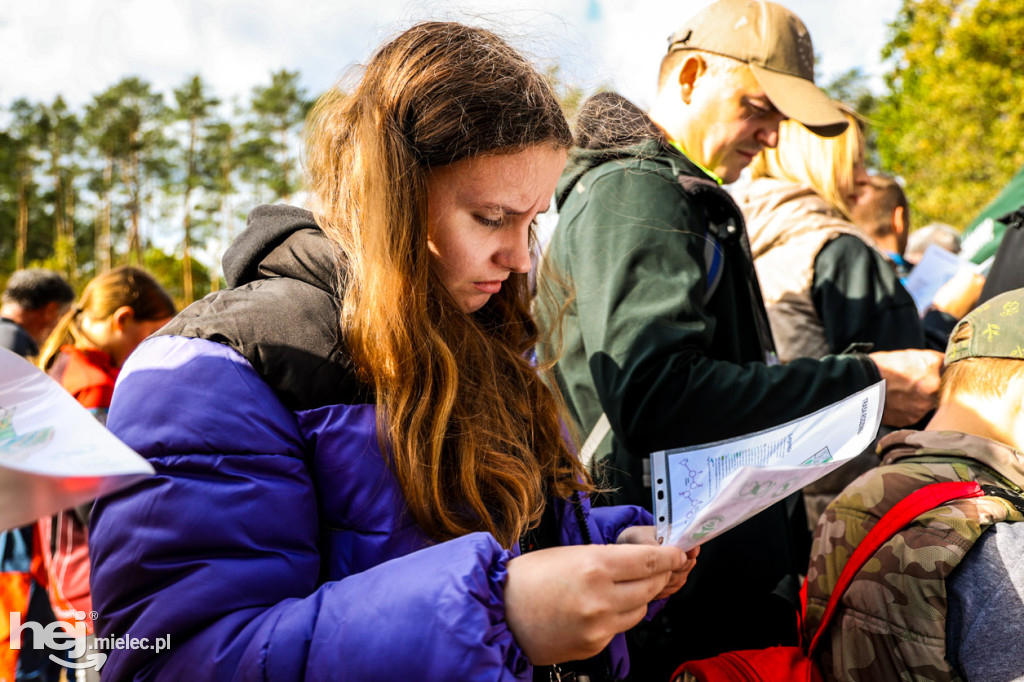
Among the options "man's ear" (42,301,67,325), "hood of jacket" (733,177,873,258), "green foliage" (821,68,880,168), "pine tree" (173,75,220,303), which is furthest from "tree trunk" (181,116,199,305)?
"hood of jacket" (733,177,873,258)

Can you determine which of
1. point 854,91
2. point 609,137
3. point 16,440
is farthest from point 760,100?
point 854,91

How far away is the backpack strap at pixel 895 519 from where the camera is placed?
1.67 meters

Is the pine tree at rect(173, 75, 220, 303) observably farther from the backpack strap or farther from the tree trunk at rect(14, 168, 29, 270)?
the backpack strap

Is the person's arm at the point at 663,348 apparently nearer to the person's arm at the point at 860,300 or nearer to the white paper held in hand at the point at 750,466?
the white paper held in hand at the point at 750,466

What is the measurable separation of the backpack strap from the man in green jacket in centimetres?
34

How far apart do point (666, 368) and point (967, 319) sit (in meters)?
0.79

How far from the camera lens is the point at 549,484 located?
5.22 ft

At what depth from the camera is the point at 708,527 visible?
1.25 meters

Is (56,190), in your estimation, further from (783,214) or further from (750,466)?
(750,466)

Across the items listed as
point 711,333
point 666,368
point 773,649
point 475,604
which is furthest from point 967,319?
point 475,604

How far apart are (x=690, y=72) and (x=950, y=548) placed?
1.62 meters

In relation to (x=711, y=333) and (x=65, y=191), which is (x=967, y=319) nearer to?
(x=711, y=333)

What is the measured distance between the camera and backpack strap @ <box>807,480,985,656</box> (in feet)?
5.47

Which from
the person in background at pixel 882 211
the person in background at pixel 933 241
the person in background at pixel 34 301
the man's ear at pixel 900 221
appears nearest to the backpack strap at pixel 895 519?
the person in background at pixel 882 211
